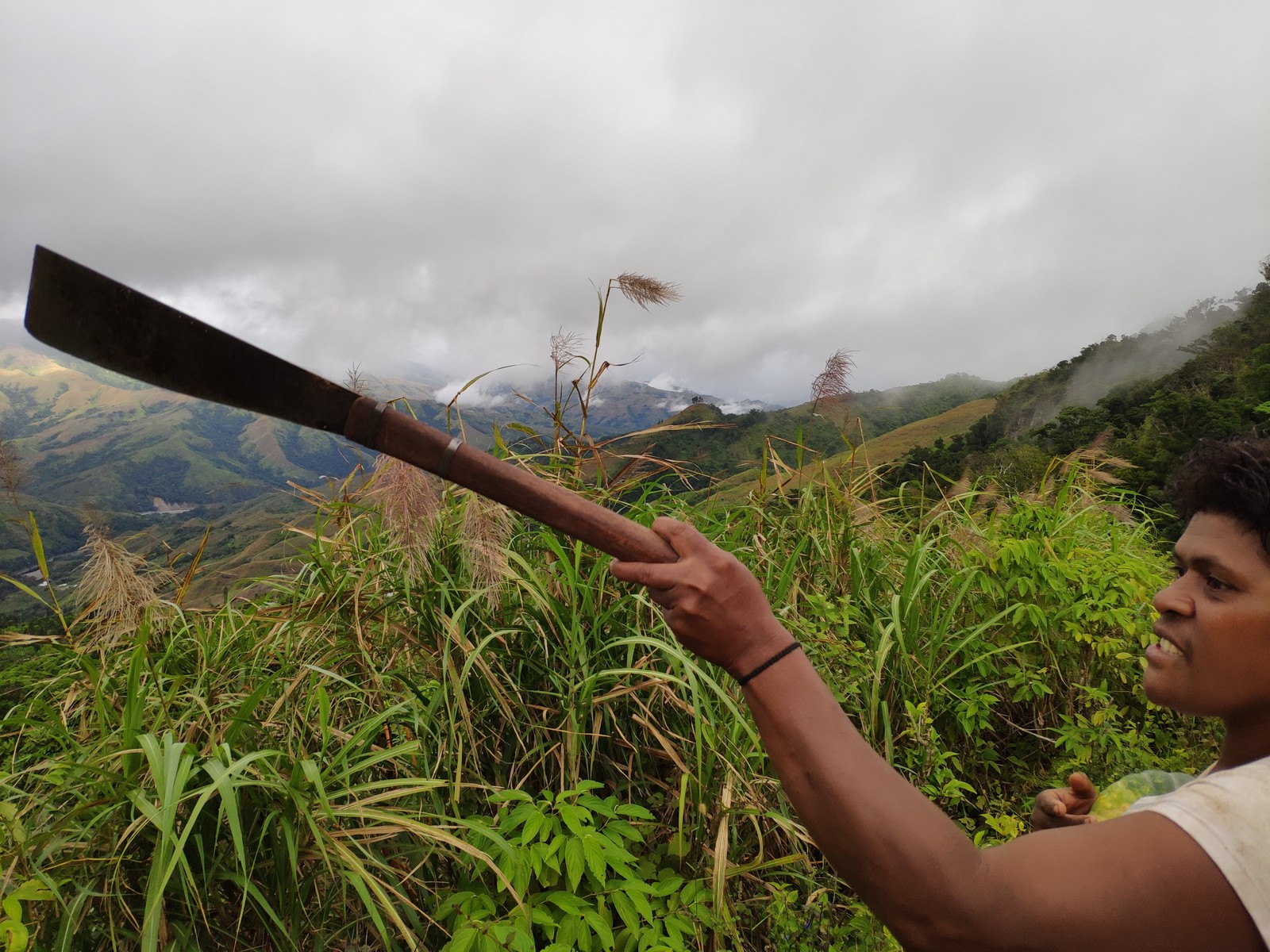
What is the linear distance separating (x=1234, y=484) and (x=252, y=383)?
1866 millimetres

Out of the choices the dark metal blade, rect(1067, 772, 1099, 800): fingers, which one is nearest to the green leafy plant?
rect(1067, 772, 1099, 800): fingers

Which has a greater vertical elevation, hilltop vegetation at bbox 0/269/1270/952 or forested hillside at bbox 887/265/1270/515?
forested hillside at bbox 887/265/1270/515

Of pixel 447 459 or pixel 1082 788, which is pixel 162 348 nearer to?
pixel 447 459

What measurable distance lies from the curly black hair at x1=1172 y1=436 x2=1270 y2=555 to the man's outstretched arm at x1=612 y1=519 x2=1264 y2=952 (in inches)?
23.3

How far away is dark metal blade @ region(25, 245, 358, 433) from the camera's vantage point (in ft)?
3.24

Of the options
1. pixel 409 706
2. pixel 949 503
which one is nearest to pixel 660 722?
pixel 409 706

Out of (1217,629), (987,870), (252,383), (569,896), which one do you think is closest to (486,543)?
(569,896)

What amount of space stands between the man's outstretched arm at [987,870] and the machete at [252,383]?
18.6 inches

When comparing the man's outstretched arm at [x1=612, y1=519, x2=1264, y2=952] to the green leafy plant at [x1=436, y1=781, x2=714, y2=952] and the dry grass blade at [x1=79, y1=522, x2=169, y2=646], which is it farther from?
the dry grass blade at [x1=79, y1=522, x2=169, y2=646]

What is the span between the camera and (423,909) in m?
→ 1.93

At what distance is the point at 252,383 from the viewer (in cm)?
116

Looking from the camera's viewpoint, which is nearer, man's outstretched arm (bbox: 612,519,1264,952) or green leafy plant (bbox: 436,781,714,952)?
man's outstretched arm (bbox: 612,519,1264,952)

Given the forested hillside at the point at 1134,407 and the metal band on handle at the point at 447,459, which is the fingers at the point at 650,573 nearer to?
the metal band on handle at the point at 447,459

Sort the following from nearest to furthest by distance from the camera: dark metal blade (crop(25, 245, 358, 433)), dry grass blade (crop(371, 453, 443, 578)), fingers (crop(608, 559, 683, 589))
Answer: dark metal blade (crop(25, 245, 358, 433)), fingers (crop(608, 559, 683, 589)), dry grass blade (crop(371, 453, 443, 578))
